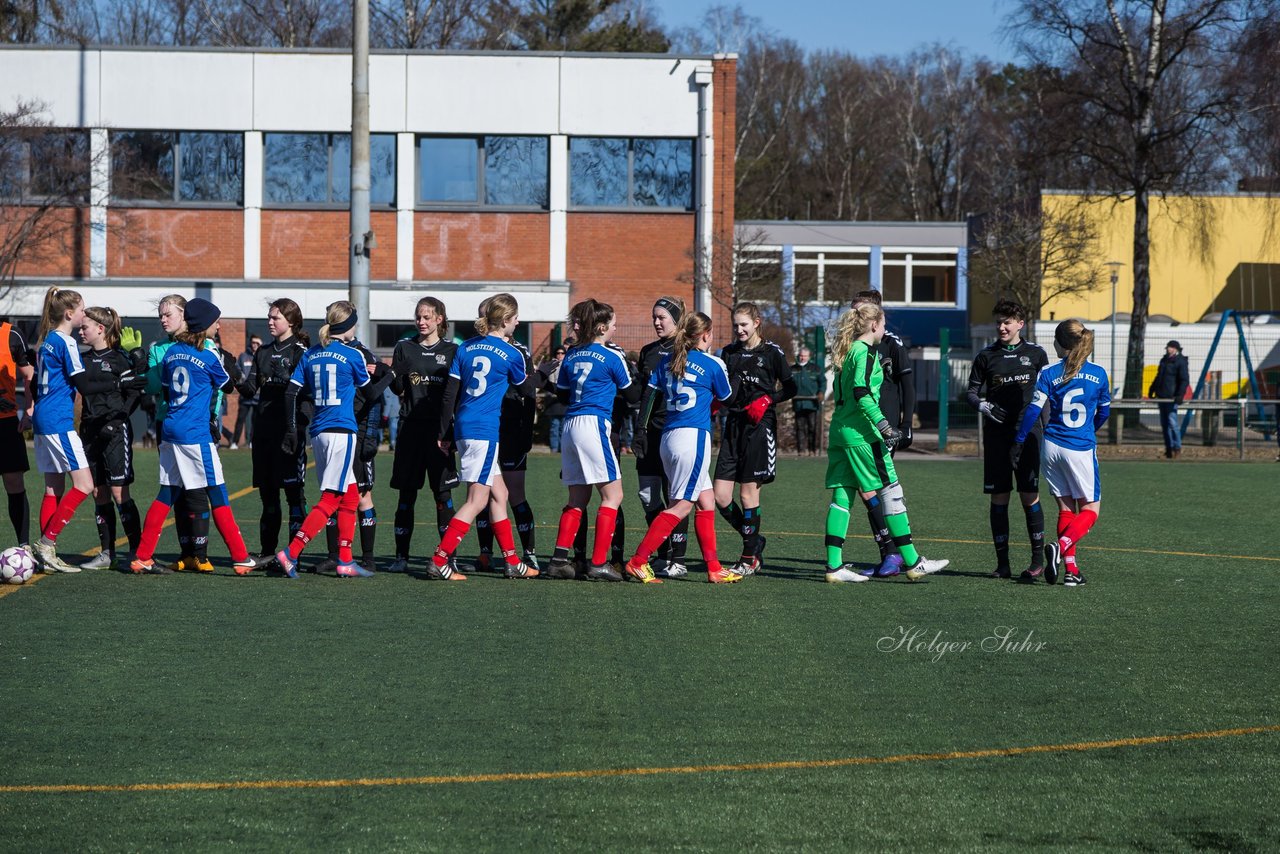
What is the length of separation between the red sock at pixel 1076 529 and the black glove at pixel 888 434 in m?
1.33

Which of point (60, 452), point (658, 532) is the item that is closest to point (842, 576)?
point (658, 532)

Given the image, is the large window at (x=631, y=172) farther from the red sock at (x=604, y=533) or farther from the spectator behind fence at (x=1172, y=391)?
the red sock at (x=604, y=533)

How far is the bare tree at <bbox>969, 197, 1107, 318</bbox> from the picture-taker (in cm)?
3862

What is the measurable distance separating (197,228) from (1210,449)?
20.0 meters

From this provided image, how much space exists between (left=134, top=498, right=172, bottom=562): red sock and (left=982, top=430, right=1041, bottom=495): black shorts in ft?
18.5

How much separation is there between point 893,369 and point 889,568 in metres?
1.38

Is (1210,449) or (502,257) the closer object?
(1210,449)

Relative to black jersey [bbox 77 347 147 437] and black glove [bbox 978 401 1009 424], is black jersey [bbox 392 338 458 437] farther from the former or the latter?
black glove [bbox 978 401 1009 424]

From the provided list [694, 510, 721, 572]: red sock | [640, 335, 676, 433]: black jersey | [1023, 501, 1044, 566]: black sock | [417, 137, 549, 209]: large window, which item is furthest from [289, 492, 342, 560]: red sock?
[417, 137, 549, 209]: large window

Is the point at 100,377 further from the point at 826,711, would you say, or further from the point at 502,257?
the point at 502,257

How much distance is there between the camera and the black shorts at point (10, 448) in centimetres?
1014

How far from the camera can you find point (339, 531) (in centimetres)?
1028

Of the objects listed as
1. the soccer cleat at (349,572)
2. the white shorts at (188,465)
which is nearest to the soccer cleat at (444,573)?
the soccer cleat at (349,572)

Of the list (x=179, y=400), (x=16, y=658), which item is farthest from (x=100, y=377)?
(x=16, y=658)
